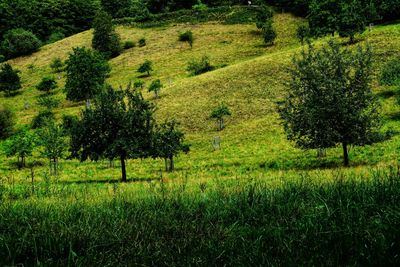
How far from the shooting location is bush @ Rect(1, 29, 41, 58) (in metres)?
110

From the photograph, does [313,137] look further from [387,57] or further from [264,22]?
[264,22]

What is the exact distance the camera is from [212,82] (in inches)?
2579

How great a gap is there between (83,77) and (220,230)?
72319mm

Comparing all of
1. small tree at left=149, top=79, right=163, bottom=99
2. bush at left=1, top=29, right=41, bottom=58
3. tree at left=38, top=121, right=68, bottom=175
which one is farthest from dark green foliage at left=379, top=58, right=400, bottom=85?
bush at left=1, top=29, right=41, bottom=58

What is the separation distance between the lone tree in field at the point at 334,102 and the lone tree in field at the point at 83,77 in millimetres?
49276

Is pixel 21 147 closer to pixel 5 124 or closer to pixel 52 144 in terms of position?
pixel 52 144

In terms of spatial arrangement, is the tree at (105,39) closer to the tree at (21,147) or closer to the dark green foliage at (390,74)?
the tree at (21,147)

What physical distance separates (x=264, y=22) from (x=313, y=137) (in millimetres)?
73083

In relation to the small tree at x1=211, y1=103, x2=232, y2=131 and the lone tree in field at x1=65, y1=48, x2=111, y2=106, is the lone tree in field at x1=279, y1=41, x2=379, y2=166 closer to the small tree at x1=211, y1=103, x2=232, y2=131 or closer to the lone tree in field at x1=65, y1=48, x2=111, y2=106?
the small tree at x1=211, y1=103, x2=232, y2=131

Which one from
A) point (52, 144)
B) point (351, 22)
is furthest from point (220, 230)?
point (351, 22)

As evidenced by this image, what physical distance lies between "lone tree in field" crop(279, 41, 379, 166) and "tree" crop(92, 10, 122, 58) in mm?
78562

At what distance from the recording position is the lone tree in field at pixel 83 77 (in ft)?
235

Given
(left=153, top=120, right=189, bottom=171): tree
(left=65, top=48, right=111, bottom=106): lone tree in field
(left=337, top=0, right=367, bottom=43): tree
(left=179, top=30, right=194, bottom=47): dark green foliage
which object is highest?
(left=179, top=30, right=194, bottom=47): dark green foliage

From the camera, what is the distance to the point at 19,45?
11038 centimetres
